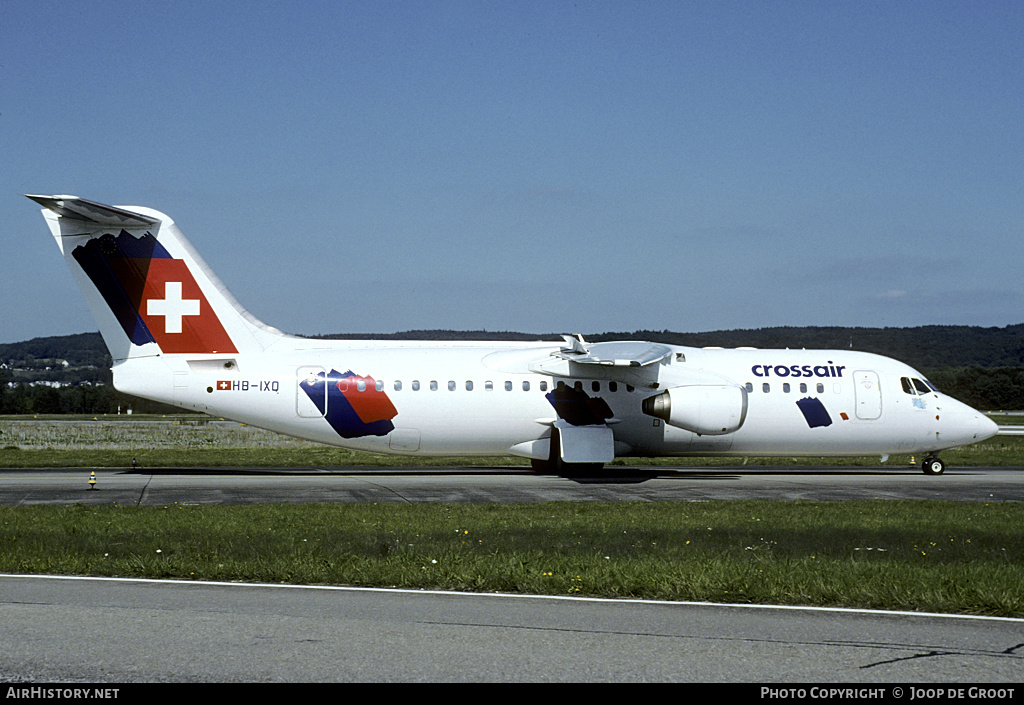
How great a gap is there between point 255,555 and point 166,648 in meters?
5.87

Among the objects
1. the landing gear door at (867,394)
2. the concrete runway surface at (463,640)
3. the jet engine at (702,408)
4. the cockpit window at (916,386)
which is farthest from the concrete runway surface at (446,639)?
the cockpit window at (916,386)

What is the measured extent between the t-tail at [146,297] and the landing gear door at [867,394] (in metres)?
19.3

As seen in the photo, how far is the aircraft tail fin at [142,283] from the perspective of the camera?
90.3 feet

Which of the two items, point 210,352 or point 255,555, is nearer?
point 255,555

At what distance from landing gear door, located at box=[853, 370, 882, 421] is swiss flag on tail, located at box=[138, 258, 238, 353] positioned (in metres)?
19.6

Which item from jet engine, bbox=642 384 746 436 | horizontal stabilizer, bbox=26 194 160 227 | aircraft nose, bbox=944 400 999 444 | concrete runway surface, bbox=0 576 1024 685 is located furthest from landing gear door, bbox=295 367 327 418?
aircraft nose, bbox=944 400 999 444

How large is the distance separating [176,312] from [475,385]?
8.82 meters

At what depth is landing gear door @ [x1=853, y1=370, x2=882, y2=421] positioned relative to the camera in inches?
1249

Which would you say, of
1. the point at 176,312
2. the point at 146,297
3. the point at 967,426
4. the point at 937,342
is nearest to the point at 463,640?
the point at 176,312

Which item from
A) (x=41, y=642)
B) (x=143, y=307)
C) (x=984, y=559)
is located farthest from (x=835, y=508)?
(x=143, y=307)

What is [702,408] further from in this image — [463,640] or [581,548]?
[463,640]

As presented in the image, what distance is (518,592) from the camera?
1190 centimetres

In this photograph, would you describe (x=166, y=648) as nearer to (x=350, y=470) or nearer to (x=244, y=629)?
(x=244, y=629)

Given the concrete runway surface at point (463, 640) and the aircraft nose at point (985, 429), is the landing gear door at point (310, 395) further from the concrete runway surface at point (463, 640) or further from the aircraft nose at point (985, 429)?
the aircraft nose at point (985, 429)
